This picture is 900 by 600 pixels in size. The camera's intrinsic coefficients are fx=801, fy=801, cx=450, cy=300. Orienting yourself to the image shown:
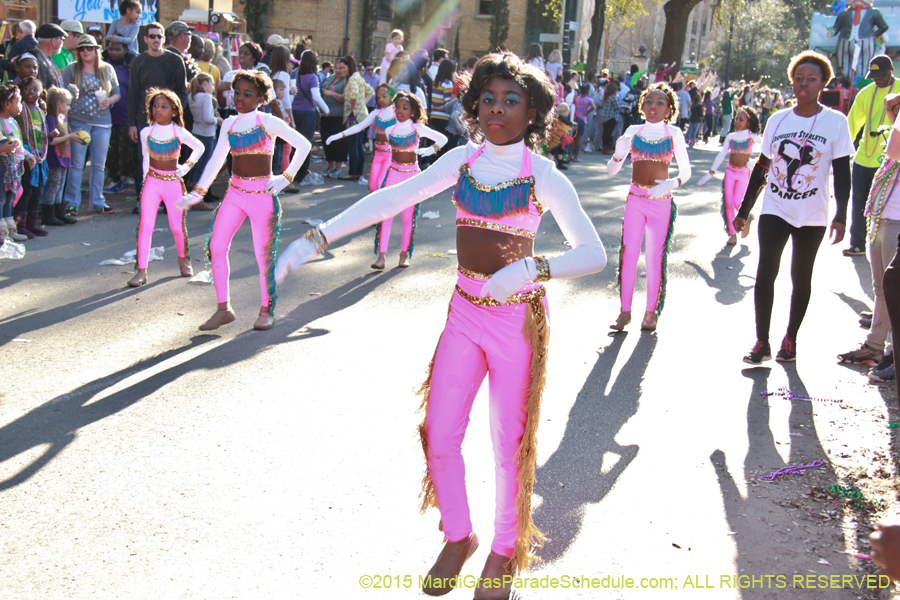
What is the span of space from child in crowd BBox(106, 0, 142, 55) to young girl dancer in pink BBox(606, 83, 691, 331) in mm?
8432

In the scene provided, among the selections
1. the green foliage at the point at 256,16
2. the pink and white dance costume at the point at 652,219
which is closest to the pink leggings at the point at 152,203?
the pink and white dance costume at the point at 652,219

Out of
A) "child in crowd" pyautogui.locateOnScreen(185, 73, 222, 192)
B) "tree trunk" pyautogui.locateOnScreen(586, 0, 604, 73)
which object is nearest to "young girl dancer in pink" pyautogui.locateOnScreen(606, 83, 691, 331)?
"child in crowd" pyautogui.locateOnScreen(185, 73, 222, 192)

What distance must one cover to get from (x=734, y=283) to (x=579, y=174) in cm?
932

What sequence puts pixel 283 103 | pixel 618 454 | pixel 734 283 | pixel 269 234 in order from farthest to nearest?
pixel 283 103
pixel 734 283
pixel 269 234
pixel 618 454

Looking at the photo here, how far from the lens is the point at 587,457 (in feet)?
14.7

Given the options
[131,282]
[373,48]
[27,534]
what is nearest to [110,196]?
[131,282]

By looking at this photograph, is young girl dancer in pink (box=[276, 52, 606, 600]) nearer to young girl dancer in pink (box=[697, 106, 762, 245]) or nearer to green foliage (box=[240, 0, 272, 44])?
young girl dancer in pink (box=[697, 106, 762, 245])

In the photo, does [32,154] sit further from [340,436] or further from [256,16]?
[256,16]

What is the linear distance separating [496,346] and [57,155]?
8523 millimetres

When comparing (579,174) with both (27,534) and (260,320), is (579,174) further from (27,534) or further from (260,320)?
(27,534)

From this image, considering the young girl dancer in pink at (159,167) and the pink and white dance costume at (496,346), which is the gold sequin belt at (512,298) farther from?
the young girl dancer in pink at (159,167)

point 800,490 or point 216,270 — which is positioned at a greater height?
point 216,270

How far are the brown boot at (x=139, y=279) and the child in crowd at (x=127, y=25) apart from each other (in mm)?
5639

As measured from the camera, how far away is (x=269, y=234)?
6.55 m
